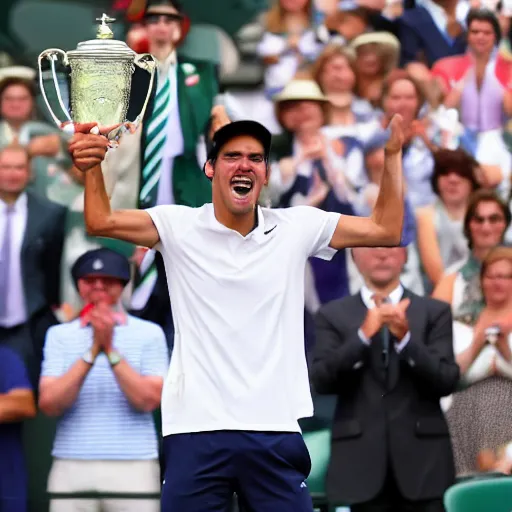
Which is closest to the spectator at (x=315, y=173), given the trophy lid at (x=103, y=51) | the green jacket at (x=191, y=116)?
the green jacket at (x=191, y=116)

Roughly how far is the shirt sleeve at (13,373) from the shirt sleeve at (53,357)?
154mm

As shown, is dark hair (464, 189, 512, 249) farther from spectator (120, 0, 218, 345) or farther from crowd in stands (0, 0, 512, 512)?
spectator (120, 0, 218, 345)

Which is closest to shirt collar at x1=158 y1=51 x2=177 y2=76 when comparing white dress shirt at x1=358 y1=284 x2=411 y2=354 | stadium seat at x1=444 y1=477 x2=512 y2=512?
white dress shirt at x1=358 y1=284 x2=411 y2=354

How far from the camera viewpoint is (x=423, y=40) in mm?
7711

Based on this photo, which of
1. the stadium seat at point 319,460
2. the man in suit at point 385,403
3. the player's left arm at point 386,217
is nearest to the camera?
the player's left arm at point 386,217

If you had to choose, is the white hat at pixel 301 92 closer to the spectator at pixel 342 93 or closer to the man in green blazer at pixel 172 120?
the spectator at pixel 342 93

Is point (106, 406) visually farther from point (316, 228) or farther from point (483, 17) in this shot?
point (483, 17)

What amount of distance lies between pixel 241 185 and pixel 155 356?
271cm

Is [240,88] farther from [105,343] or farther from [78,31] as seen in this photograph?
[105,343]

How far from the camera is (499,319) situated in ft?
23.0

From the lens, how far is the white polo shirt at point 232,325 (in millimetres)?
4316

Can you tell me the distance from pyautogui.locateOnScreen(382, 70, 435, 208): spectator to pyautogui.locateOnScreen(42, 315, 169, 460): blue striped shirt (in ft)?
→ 5.30

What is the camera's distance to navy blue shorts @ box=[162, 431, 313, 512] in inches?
171

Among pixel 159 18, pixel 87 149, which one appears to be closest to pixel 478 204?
pixel 159 18
